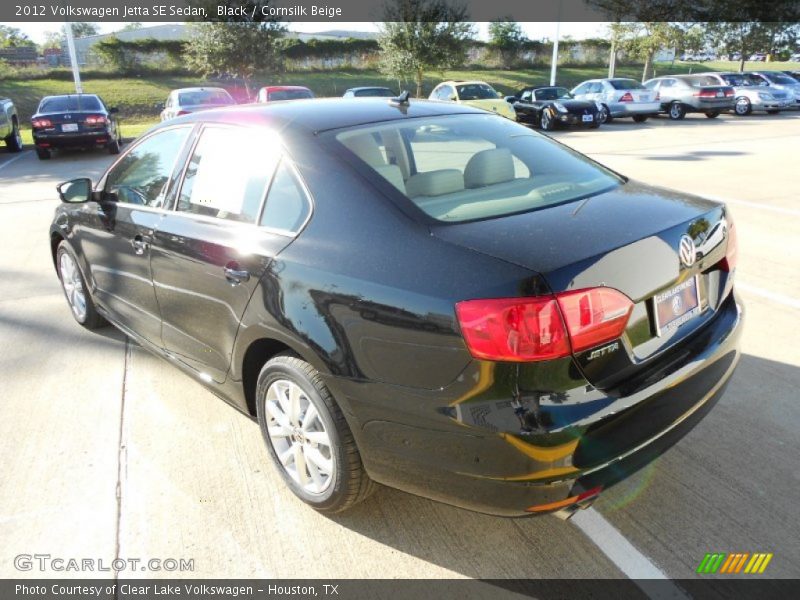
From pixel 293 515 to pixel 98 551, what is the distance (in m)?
0.79

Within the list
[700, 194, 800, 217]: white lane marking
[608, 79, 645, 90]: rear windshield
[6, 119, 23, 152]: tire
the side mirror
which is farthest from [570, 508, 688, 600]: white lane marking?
[608, 79, 645, 90]: rear windshield

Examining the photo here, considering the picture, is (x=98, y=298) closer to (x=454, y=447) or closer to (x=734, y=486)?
(x=454, y=447)

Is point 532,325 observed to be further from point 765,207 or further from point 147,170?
point 765,207

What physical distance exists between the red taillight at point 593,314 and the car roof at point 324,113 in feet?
4.64

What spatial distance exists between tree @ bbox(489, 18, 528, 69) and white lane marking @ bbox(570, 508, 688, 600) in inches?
1936

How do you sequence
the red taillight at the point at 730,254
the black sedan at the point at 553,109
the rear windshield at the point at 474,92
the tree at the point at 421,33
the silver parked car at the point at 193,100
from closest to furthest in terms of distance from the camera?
the red taillight at the point at 730,254 < the silver parked car at the point at 193,100 < the rear windshield at the point at 474,92 < the black sedan at the point at 553,109 < the tree at the point at 421,33

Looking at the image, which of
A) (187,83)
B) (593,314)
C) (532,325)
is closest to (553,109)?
(593,314)

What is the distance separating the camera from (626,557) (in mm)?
2426

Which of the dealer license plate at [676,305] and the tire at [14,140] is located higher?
the dealer license plate at [676,305]

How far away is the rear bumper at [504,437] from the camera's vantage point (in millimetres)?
1978

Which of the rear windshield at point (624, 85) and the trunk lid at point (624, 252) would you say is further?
the rear windshield at point (624, 85)

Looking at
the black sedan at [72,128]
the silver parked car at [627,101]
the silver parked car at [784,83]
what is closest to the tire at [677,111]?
the silver parked car at [627,101]

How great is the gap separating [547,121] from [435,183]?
1837 cm

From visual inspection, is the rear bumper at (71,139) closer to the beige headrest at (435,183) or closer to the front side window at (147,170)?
the front side window at (147,170)
